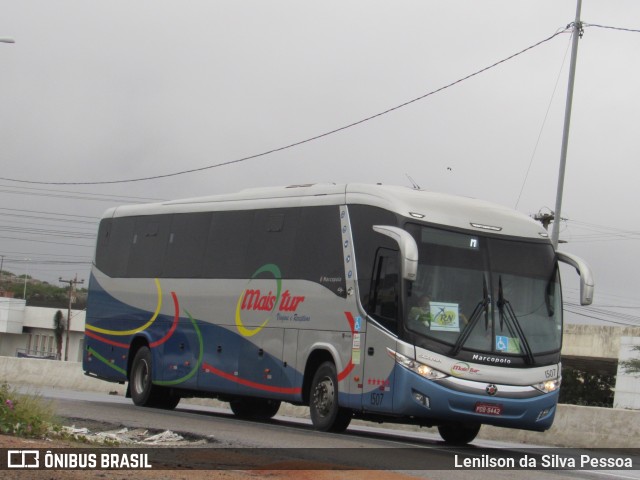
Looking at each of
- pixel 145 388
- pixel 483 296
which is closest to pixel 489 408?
pixel 483 296

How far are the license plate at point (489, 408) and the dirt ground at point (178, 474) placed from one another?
15.4 ft

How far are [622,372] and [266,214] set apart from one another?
36.7m

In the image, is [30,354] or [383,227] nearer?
[383,227]

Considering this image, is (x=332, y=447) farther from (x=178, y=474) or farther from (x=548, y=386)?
(x=178, y=474)

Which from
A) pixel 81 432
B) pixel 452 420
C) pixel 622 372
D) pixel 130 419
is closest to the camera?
pixel 81 432

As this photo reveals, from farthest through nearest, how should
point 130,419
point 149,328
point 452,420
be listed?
point 149,328
point 130,419
point 452,420

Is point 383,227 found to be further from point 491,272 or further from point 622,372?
point 622,372

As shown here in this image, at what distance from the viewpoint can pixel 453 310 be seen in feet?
56.4

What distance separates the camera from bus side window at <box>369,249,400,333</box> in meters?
17.3

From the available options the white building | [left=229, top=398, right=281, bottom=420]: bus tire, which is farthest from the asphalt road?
the white building

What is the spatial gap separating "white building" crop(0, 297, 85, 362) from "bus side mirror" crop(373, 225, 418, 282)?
90.7 m

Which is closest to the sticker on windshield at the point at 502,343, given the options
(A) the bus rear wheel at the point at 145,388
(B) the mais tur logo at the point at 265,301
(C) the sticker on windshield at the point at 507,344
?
(C) the sticker on windshield at the point at 507,344

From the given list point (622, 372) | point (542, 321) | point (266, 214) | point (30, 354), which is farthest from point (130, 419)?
point (30, 354)

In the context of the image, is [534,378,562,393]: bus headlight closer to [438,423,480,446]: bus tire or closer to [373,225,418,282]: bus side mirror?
[438,423,480,446]: bus tire
